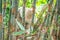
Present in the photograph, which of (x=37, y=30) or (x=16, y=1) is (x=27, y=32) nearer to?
(x=37, y=30)

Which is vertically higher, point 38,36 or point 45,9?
point 45,9

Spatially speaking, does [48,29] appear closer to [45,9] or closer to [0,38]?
[45,9]

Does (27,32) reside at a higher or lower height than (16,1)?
lower

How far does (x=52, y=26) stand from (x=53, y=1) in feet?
0.37

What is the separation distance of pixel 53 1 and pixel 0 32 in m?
0.27

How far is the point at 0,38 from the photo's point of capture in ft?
2.78

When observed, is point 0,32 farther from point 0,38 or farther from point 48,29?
point 48,29

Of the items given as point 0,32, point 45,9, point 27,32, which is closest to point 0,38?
point 0,32

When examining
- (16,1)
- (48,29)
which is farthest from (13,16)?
(48,29)

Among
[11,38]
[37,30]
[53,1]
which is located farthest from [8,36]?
[53,1]

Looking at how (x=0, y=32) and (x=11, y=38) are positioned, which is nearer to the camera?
(x=0, y=32)

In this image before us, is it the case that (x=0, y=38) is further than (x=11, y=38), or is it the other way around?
(x=11, y=38)

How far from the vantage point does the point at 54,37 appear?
0.90 meters

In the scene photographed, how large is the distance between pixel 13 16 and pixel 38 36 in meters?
0.15
